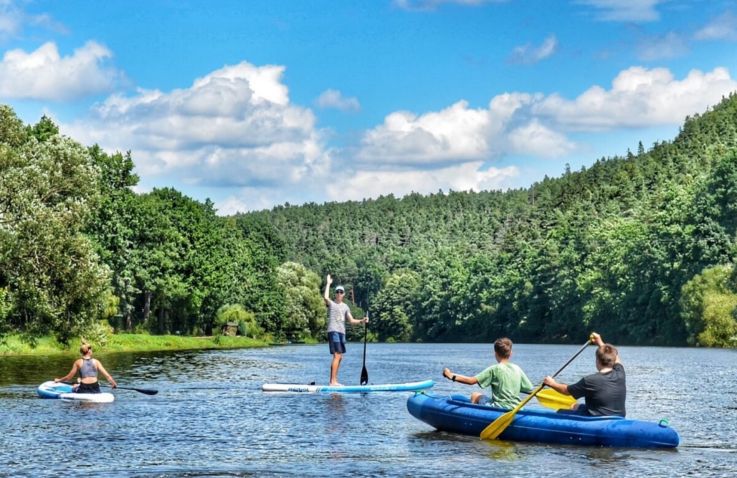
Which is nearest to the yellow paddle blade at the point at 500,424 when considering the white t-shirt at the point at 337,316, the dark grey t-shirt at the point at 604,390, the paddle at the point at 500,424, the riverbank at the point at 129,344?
the paddle at the point at 500,424

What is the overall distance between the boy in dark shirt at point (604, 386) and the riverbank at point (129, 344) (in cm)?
4566

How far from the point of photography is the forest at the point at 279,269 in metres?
58.0

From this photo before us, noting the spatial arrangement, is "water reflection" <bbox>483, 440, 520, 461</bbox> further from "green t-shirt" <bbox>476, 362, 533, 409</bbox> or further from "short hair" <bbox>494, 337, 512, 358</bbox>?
"short hair" <bbox>494, 337, 512, 358</bbox>

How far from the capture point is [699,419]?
27828 millimetres

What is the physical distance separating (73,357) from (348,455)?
47910mm

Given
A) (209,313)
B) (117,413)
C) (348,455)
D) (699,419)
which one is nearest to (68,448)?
(348,455)

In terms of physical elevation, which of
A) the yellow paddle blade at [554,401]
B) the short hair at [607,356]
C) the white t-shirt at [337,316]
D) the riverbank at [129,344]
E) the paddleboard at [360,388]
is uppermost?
the white t-shirt at [337,316]

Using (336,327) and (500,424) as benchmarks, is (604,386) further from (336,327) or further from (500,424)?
(336,327)

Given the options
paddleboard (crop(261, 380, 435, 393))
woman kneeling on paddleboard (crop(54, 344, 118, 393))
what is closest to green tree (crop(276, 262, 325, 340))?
paddleboard (crop(261, 380, 435, 393))

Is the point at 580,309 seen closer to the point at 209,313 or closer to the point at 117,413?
the point at 209,313

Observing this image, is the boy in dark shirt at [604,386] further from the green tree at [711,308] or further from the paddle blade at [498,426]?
the green tree at [711,308]

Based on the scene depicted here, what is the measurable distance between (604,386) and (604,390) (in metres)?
0.09

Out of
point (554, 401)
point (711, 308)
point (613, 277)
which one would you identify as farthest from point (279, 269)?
point (554, 401)

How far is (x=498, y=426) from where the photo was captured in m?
22.7
